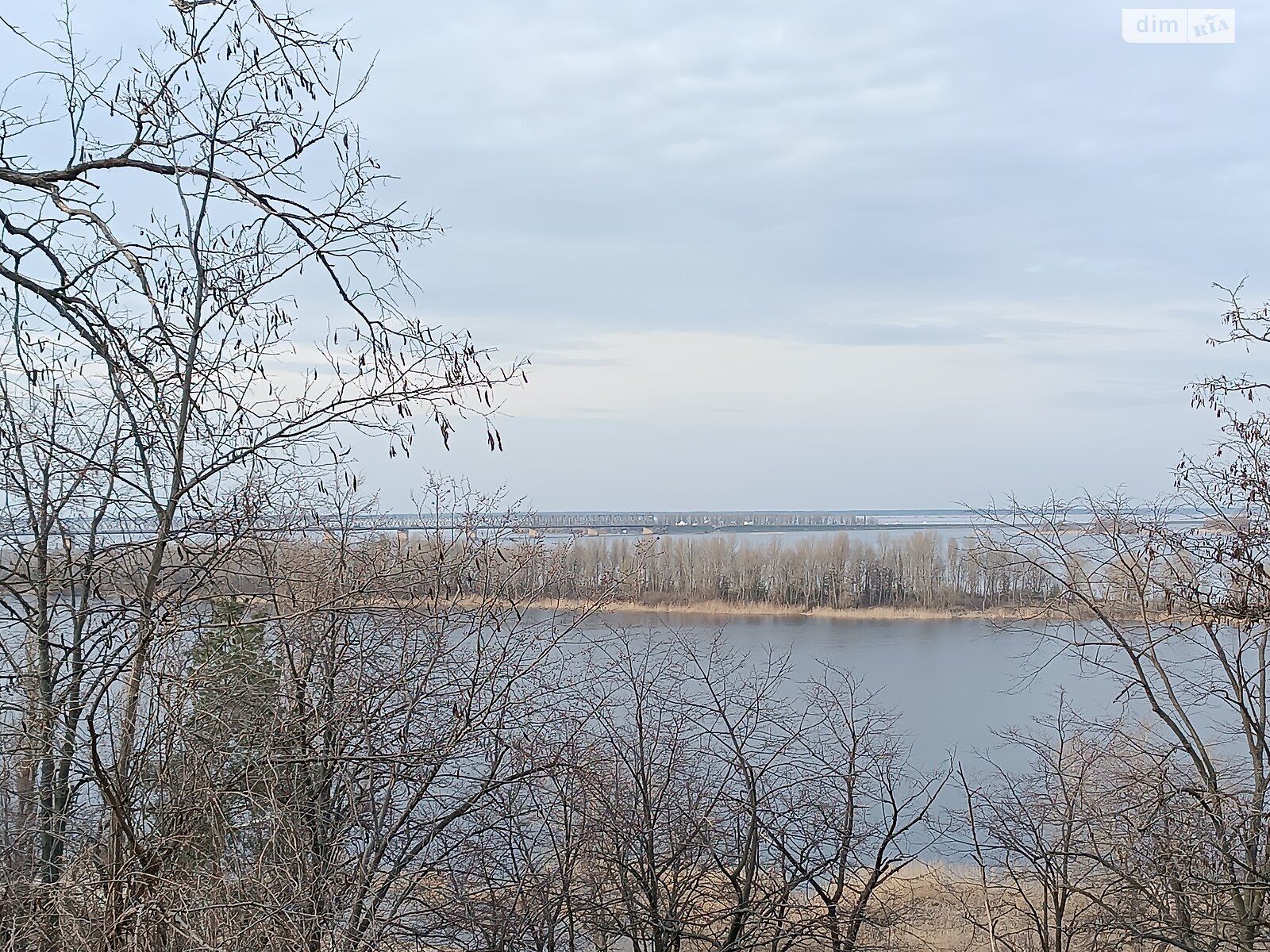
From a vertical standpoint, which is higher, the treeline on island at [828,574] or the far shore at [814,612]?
the treeline on island at [828,574]

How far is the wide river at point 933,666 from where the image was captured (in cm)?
1675

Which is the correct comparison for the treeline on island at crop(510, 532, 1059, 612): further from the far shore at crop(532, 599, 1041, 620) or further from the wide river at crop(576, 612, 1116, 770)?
the wide river at crop(576, 612, 1116, 770)

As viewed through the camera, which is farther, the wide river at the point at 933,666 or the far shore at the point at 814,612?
the far shore at the point at 814,612

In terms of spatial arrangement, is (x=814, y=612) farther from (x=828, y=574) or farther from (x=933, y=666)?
(x=933, y=666)

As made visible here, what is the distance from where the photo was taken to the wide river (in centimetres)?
1675

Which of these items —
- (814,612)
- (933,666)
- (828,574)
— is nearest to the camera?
(933,666)

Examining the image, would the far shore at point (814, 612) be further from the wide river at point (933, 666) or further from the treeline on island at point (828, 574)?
the wide river at point (933, 666)

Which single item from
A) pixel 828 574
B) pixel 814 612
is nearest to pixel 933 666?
pixel 814 612

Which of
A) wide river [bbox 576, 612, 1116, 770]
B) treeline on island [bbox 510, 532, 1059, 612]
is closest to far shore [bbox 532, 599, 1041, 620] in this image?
treeline on island [bbox 510, 532, 1059, 612]

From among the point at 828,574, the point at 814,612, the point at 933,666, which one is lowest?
the point at 933,666

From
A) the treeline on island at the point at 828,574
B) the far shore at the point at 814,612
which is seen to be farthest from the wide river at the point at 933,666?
the treeline on island at the point at 828,574

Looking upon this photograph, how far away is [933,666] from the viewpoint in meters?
21.9

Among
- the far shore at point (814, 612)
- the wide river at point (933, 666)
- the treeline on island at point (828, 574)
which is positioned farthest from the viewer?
the treeline on island at point (828, 574)

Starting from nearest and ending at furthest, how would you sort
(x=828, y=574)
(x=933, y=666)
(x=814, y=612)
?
(x=933, y=666) < (x=814, y=612) < (x=828, y=574)
